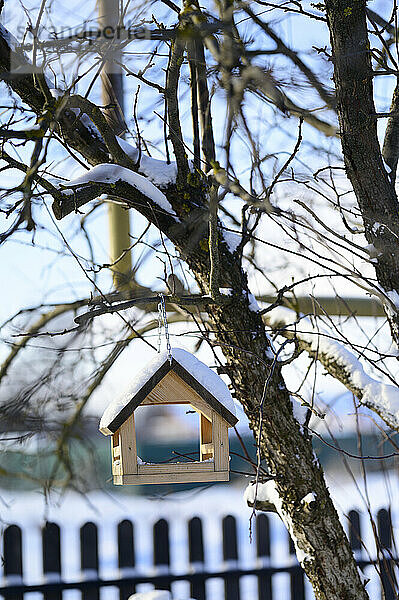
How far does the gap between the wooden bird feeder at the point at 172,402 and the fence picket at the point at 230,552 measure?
218 cm

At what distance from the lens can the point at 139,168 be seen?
6.06 feet

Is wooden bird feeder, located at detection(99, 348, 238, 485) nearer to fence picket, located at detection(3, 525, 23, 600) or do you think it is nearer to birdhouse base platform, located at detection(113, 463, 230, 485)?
birdhouse base platform, located at detection(113, 463, 230, 485)

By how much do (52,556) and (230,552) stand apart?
38.1 inches

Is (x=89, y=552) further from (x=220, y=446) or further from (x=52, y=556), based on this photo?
(x=220, y=446)

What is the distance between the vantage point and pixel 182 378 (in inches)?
58.2

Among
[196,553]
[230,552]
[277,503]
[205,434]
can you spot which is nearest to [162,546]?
[196,553]

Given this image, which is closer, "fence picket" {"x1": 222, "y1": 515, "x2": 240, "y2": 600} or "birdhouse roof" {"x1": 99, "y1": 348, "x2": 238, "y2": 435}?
"birdhouse roof" {"x1": 99, "y1": 348, "x2": 238, "y2": 435}

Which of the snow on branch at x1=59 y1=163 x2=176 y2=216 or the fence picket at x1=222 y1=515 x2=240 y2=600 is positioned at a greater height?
the snow on branch at x1=59 y1=163 x2=176 y2=216

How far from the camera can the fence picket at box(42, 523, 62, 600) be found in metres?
3.36

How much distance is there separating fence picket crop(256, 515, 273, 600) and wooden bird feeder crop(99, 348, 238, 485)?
2.22 m

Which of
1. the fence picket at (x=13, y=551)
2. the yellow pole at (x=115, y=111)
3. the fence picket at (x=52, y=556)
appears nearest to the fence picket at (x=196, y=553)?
the fence picket at (x=52, y=556)

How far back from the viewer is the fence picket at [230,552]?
348 centimetres

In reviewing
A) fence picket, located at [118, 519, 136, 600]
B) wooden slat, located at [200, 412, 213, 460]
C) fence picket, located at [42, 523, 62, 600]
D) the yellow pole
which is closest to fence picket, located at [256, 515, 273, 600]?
fence picket, located at [118, 519, 136, 600]

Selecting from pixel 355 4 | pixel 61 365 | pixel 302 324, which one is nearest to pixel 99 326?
pixel 61 365
